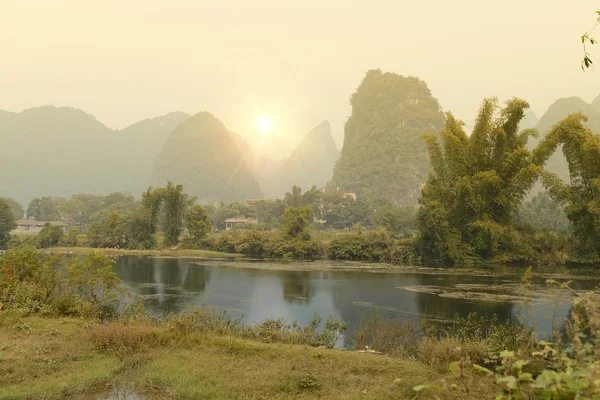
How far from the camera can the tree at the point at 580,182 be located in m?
25.8

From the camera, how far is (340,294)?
704 inches

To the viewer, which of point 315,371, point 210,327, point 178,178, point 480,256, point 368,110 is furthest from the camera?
point 178,178

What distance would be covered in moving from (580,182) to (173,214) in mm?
39856

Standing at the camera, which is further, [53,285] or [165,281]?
[165,281]

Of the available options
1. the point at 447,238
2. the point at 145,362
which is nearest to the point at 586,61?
the point at 145,362

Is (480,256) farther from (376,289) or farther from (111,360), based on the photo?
(111,360)

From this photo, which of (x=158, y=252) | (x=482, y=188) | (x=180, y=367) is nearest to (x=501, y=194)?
(x=482, y=188)

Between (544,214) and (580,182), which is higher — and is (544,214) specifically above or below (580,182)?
below

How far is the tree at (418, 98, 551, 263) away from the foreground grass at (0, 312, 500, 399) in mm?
24878

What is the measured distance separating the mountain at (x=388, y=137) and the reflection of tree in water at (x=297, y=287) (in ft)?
282

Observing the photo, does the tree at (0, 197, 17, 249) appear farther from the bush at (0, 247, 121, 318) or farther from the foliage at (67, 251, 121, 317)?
the foliage at (67, 251, 121, 317)

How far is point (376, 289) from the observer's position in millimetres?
19062

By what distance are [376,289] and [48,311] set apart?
45.1 feet

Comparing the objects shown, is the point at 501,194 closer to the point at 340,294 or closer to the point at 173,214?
the point at 340,294
